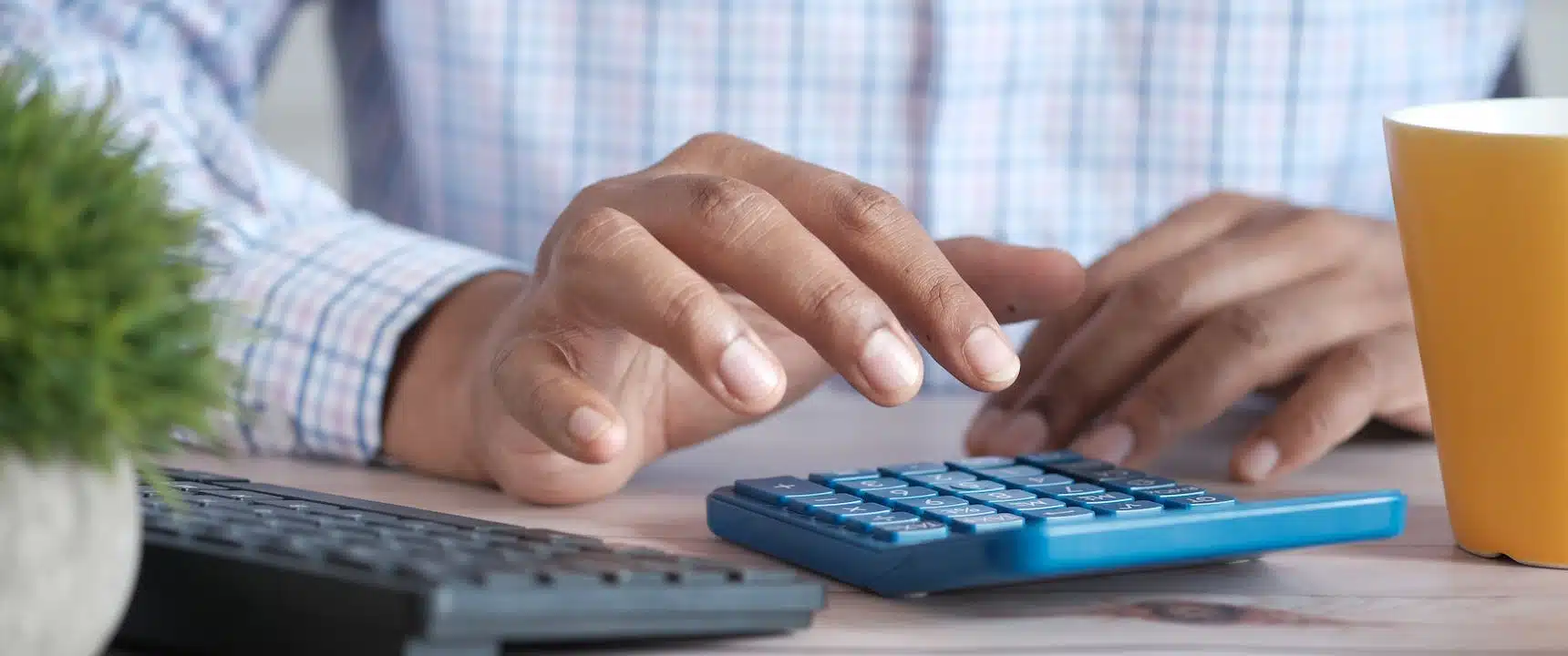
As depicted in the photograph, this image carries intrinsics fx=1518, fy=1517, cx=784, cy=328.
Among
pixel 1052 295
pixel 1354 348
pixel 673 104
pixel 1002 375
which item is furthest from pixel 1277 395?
pixel 673 104

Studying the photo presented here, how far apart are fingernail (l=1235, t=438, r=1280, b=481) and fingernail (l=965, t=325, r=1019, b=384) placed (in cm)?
18

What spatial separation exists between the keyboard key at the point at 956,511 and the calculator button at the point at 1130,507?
34 millimetres

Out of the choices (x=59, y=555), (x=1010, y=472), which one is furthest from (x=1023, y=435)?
(x=59, y=555)

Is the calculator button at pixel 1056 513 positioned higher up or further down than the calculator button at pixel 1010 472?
higher up

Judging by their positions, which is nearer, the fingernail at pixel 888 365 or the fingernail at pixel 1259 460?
the fingernail at pixel 888 365

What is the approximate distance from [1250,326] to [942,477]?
0.84ft

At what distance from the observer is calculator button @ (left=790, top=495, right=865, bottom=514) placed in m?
0.50

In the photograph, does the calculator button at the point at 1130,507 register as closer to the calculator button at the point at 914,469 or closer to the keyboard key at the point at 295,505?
the calculator button at the point at 914,469

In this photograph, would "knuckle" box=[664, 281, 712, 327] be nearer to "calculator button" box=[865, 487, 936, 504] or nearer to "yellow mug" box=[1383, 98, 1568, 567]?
"calculator button" box=[865, 487, 936, 504]

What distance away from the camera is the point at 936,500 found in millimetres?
492

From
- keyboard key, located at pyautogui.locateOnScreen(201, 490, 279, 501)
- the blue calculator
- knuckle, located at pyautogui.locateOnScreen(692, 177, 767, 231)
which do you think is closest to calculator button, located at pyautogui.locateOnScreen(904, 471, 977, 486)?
the blue calculator

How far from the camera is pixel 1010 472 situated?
0.55 meters

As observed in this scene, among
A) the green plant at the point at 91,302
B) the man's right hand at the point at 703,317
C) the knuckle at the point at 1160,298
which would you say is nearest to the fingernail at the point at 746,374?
the man's right hand at the point at 703,317

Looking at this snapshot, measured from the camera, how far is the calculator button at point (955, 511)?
1.51 feet
